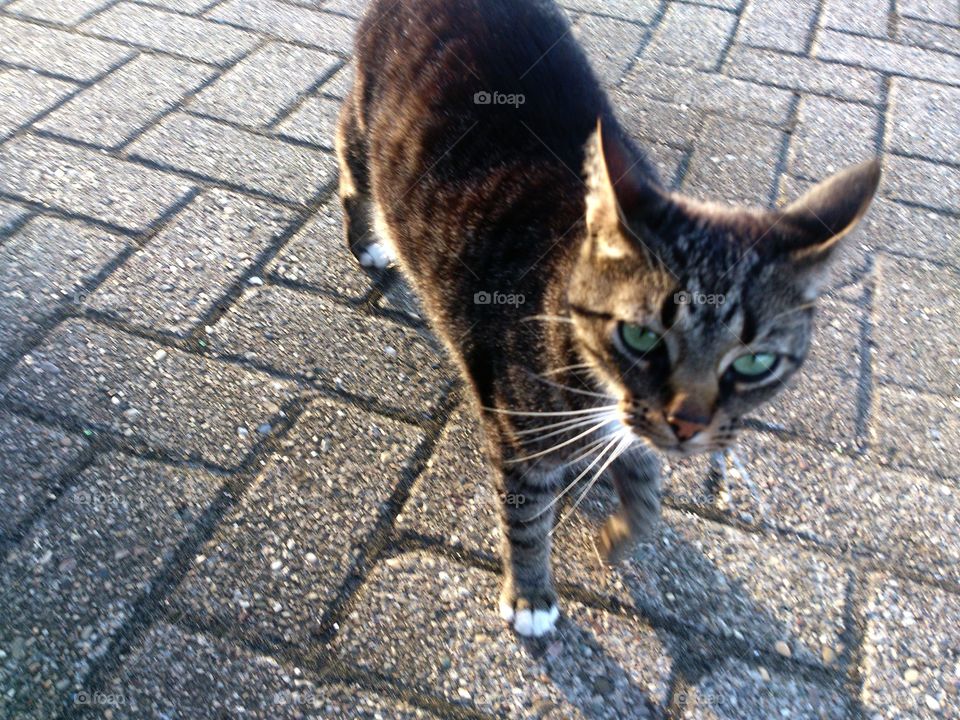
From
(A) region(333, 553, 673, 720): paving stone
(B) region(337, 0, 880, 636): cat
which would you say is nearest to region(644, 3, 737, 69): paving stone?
(B) region(337, 0, 880, 636): cat

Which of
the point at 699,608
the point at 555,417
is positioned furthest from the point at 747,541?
the point at 555,417

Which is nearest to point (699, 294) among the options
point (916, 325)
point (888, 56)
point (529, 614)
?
point (529, 614)

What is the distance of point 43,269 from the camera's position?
109 inches

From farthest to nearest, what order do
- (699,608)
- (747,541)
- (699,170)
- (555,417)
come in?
1. (699,170)
2. (747,541)
3. (699,608)
4. (555,417)

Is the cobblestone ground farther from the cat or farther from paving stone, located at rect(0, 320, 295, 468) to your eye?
the cat

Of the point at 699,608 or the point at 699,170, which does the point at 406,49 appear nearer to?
the point at 699,170

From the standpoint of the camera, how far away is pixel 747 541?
226cm

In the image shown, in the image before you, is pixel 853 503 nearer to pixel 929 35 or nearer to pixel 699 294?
pixel 699 294

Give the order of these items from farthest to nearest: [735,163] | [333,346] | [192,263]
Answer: [735,163], [192,263], [333,346]

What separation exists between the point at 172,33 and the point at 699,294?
3420 mm

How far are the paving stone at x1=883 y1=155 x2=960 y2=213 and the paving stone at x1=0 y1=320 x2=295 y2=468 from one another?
2663 mm

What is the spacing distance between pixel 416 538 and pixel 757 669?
917 mm

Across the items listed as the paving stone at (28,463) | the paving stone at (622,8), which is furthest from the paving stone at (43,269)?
the paving stone at (622,8)

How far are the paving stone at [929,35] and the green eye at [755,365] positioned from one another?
143 inches
